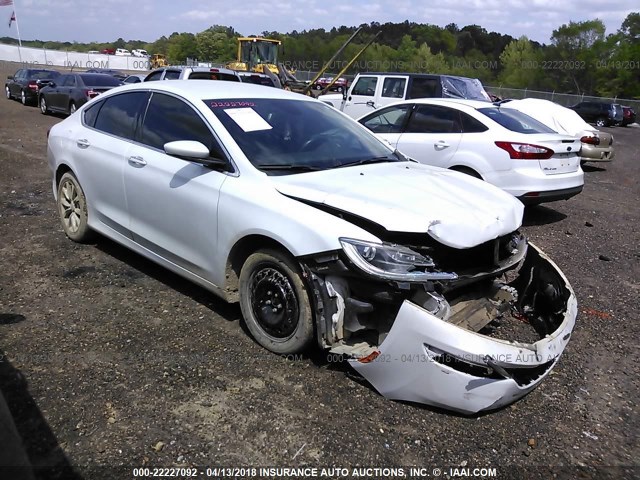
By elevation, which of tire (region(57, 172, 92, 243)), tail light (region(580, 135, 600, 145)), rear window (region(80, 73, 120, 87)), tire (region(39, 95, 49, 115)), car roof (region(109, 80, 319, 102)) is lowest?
tire (region(39, 95, 49, 115))

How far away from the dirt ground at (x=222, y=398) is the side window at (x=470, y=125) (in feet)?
9.95

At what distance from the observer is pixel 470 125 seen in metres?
7.21

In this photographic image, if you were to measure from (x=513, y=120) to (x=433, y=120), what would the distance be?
1.12 metres

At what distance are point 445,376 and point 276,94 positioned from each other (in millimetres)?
2815

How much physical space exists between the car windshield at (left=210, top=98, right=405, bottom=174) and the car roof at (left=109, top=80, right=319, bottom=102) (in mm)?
95

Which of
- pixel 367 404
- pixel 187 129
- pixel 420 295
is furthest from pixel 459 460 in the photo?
pixel 187 129

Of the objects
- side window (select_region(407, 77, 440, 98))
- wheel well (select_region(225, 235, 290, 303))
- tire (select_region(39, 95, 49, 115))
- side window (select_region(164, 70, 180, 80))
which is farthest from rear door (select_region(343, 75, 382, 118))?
tire (select_region(39, 95, 49, 115))

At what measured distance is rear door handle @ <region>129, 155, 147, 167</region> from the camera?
164 inches

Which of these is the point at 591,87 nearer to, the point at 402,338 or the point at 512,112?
the point at 512,112

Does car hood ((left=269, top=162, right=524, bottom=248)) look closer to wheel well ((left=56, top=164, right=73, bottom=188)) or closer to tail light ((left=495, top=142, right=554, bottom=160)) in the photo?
wheel well ((left=56, top=164, right=73, bottom=188))

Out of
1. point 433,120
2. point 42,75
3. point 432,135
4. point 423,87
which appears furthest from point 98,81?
point 432,135

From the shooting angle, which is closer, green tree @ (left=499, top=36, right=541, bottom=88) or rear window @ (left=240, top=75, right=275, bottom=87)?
rear window @ (left=240, top=75, right=275, bottom=87)

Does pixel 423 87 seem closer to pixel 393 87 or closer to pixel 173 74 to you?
pixel 393 87

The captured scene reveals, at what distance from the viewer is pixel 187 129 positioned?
3969mm
